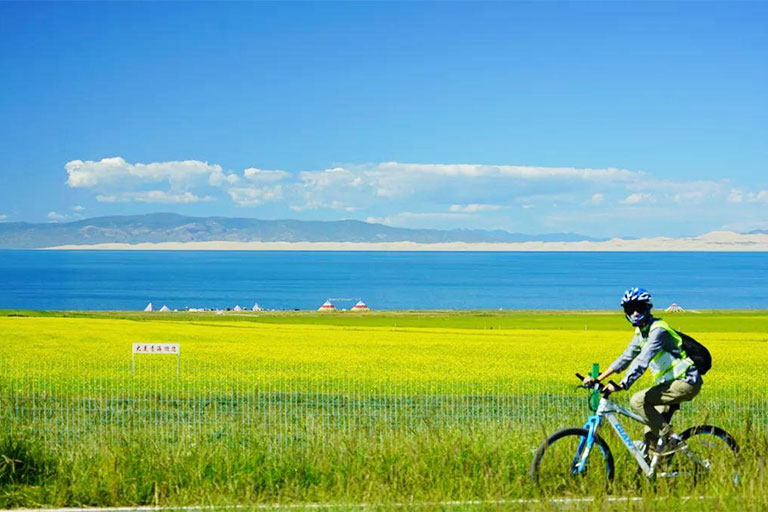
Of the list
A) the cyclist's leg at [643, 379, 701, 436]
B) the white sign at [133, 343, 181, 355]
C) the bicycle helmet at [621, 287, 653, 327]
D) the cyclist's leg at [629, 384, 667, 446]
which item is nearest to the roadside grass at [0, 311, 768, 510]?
the cyclist's leg at [629, 384, 667, 446]

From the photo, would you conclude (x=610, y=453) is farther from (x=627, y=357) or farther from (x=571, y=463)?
(x=627, y=357)

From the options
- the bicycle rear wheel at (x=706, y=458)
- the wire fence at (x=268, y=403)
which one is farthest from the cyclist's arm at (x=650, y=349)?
the wire fence at (x=268, y=403)

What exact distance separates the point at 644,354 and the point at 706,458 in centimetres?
138

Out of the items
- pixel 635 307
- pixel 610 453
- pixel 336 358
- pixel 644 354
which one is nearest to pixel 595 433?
pixel 610 453

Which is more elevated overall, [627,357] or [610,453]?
[627,357]

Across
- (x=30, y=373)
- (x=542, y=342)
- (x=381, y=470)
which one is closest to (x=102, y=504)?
(x=381, y=470)

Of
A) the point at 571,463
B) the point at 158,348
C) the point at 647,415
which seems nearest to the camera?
the point at 571,463

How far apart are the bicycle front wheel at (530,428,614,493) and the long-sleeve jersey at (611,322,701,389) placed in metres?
0.68

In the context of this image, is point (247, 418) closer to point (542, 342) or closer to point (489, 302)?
point (542, 342)

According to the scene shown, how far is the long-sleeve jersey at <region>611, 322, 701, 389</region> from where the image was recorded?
335 inches

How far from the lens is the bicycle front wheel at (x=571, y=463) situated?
28.5 ft

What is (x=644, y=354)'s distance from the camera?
8.59 meters

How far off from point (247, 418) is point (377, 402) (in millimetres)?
3966

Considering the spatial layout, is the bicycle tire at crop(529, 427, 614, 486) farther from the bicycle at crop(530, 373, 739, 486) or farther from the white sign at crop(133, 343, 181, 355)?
the white sign at crop(133, 343, 181, 355)
